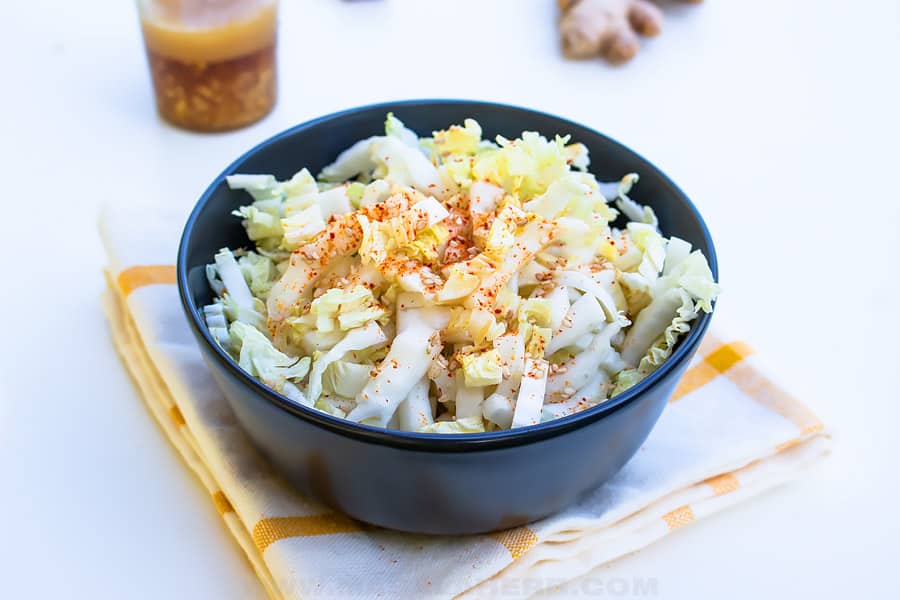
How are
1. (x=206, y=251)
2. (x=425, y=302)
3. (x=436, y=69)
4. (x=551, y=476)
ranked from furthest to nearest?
(x=436, y=69) < (x=206, y=251) < (x=425, y=302) < (x=551, y=476)

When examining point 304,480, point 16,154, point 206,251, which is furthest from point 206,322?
point 16,154

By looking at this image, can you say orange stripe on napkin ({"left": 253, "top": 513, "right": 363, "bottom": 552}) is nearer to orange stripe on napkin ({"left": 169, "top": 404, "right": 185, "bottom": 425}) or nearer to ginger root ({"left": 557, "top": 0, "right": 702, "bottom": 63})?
orange stripe on napkin ({"left": 169, "top": 404, "right": 185, "bottom": 425})

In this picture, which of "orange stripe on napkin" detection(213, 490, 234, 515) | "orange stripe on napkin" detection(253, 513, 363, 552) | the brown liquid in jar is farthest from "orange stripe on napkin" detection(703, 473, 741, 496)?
the brown liquid in jar

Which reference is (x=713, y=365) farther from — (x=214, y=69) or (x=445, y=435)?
(x=214, y=69)

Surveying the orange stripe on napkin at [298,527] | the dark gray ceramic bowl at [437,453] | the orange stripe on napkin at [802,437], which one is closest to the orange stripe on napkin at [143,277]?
the dark gray ceramic bowl at [437,453]

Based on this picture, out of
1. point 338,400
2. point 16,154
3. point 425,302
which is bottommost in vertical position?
point 16,154

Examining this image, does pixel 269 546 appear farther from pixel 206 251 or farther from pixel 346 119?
pixel 346 119

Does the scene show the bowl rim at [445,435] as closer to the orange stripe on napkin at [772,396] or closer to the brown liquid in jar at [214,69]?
the orange stripe on napkin at [772,396]
